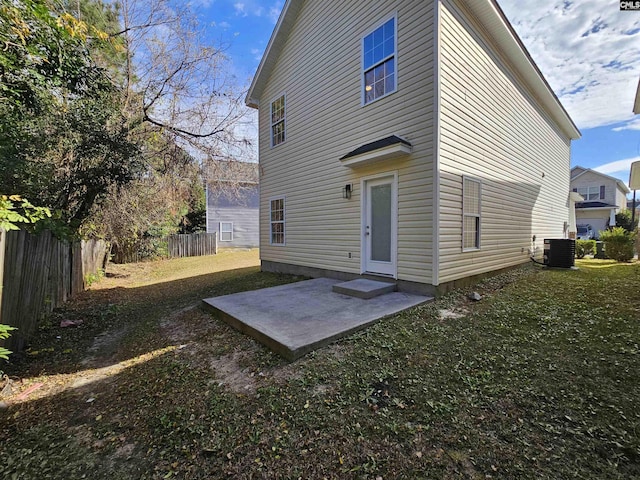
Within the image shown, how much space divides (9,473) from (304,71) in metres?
9.25

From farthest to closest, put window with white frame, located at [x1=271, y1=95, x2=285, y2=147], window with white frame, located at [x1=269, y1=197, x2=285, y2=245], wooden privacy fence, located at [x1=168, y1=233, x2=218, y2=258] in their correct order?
wooden privacy fence, located at [x1=168, y1=233, x2=218, y2=258] < window with white frame, located at [x1=269, y1=197, x2=285, y2=245] < window with white frame, located at [x1=271, y1=95, x2=285, y2=147]

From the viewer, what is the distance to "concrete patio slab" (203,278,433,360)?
3537 millimetres

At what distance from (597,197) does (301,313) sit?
3259cm

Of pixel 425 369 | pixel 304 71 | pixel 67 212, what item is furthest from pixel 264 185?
pixel 425 369

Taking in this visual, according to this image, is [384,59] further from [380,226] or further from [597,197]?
[597,197]

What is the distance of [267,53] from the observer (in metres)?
9.28

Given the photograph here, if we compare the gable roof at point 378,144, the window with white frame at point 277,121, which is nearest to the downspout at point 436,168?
the gable roof at point 378,144

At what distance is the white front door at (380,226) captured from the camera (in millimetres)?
5992

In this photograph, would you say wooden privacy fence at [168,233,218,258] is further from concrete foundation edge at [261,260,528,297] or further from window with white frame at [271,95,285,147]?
window with white frame at [271,95,285,147]

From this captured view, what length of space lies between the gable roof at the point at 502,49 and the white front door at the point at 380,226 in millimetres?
4178

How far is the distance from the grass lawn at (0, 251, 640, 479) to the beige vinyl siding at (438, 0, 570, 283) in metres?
2.12

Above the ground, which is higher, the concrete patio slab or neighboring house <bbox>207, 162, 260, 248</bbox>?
neighboring house <bbox>207, 162, 260, 248</bbox>

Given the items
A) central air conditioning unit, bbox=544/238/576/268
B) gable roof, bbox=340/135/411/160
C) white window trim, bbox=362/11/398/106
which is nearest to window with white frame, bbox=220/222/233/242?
gable roof, bbox=340/135/411/160

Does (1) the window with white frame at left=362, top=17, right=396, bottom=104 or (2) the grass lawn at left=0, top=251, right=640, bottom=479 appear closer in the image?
(2) the grass lawn at left=0, top=251, right=640, bottom=479
